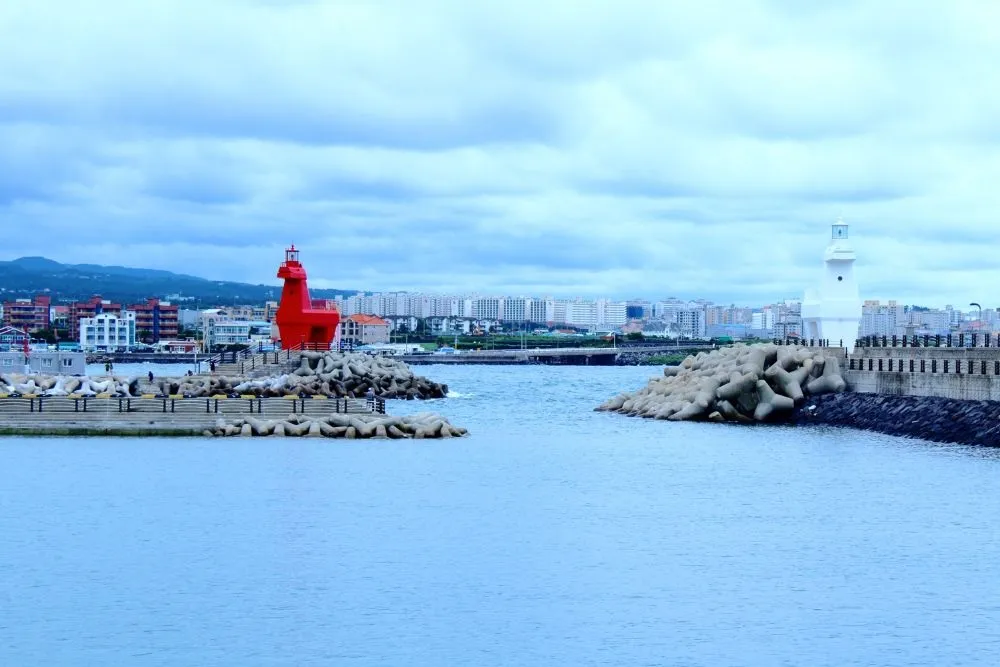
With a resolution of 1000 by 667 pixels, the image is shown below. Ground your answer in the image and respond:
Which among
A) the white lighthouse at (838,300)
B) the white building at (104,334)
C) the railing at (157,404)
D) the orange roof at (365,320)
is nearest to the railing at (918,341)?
the white lighthouse at (838,300)

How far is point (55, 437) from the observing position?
38.2 meters

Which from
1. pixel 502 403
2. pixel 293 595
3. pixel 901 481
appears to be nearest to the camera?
pixel 293 595

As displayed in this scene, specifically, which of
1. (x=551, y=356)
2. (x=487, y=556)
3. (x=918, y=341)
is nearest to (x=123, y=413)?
(x=487, y=556)

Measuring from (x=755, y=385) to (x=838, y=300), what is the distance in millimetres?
6238

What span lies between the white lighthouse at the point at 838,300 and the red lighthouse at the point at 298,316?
1963cm

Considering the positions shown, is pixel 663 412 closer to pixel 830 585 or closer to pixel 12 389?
pixel 12 389

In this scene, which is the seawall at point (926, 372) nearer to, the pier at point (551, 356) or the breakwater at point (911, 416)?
the breakwater at point (911, 416)

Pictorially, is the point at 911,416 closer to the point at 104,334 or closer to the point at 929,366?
the point at 929,366

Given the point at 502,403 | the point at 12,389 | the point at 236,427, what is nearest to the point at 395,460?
the point at 236,427

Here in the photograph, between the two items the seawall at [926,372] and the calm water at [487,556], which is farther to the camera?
the seawall at [926,372]

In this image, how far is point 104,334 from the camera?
544 ft

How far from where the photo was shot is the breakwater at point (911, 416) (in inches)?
1508

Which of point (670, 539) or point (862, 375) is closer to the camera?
point (670, 539)

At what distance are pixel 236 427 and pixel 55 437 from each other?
4.52 metres
